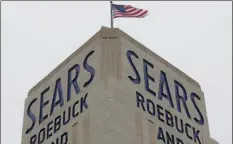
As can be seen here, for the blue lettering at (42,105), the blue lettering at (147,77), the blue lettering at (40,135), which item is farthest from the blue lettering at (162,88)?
the blue lettering at (40,135)

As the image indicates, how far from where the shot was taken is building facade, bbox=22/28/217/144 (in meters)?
31.8

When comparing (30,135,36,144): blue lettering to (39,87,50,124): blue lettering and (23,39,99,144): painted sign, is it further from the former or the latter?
(39,87,50,124): blue lettering

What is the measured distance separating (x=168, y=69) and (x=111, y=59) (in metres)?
4.39

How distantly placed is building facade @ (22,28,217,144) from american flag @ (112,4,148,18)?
241 cm

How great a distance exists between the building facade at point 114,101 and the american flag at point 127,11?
241 cm

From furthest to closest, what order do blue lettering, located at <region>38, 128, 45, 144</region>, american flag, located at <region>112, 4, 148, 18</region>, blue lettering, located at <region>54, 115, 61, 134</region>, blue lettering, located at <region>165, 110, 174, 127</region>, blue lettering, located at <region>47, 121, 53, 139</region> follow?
american flag, located at <region>112, 4, 148, 18</region>, blue lettering, located at <region>38, 128, 45, 144</region>, blue lettering, located at <region>47, 121, 53, 139</region>, blue lettering, located at <region>165, 110, 174, 127</region>, blue lettering, located at <region>54, 115, 61, 134</region>

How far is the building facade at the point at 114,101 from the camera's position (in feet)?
104

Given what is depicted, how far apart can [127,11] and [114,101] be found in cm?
771

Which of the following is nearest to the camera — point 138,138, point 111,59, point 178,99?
point 138,138

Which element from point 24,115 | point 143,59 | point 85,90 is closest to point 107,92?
point 85,90

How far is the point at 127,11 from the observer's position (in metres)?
37.8

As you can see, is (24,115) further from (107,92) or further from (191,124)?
(191,124)

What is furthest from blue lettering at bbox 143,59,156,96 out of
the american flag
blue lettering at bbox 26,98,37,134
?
blue lettering at bbox 26,98,37,134

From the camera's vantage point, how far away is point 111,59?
33594 mm
